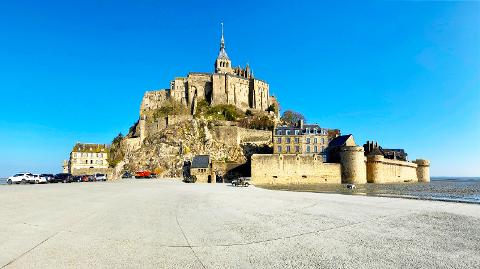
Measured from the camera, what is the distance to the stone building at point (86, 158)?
80.5 meters

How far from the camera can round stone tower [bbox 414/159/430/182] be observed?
8520cm

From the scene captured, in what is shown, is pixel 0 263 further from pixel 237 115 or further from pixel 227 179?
pixel 237 115

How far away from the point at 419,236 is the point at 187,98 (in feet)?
268

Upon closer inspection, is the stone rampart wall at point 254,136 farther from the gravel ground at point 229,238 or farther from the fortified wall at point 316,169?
the gravel ground at point 229,238

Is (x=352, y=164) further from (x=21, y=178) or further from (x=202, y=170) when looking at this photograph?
(x=21, y=178)

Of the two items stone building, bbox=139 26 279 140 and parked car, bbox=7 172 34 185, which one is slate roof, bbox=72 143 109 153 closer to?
stone building, bbox=139 26 279 140

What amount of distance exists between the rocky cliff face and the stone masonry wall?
1231 centimetres

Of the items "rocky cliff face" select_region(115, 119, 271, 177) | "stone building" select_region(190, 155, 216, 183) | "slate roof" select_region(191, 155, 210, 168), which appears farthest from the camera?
"rocky cliff face" select_region(115, 119, 271, 177)

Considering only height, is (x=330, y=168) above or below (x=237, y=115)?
below

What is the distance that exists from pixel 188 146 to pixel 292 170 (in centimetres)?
2317

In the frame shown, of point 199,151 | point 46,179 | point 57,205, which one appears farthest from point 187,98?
point 57,205

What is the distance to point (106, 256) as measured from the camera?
7203 millimetres

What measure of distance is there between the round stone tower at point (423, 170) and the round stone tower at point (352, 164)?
36814mm

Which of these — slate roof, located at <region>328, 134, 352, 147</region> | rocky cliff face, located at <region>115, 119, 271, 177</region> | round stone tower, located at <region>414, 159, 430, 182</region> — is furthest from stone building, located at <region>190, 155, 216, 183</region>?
round stone tower, located at <region>414, 159, 430, 182</region>
